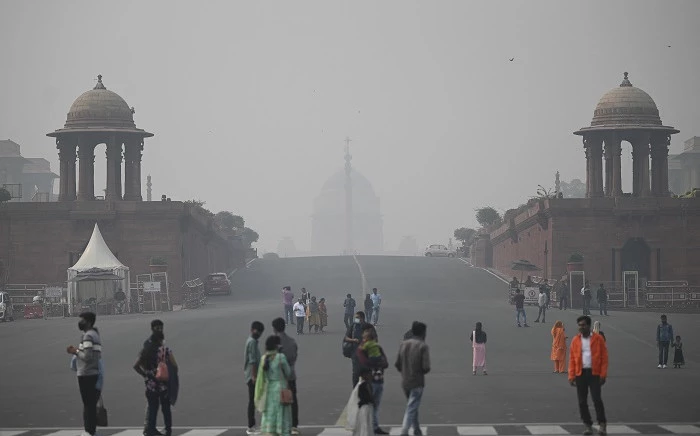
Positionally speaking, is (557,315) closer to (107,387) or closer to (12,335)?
(12,335)

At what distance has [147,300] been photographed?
6881cm

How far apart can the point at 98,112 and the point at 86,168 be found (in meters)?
3.44

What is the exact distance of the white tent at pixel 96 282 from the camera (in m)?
64.0

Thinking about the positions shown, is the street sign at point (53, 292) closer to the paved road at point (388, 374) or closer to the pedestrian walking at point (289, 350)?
the paved road at point (388, 374)

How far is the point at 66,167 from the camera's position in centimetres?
8819

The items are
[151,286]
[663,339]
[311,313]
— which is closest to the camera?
[663,339]

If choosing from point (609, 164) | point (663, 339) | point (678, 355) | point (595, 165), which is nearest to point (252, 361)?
point (663, 339)

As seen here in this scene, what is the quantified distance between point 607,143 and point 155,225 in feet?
91.7

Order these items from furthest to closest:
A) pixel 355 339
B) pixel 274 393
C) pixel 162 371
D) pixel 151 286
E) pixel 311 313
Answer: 1. pixel 151 286
2. pixel 311 313
3. pixel 355 339
4. pixel 162 371
5. pixel 274 393

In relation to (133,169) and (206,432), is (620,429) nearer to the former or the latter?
(206,432)

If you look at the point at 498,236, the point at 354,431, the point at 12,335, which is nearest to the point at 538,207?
the point at 498,236

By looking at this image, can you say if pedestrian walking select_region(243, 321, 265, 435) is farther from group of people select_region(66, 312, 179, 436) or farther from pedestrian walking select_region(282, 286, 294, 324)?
pedestrian walking select_region(282, 286, 294, 324)

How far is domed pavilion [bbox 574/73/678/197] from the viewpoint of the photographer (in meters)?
86.6

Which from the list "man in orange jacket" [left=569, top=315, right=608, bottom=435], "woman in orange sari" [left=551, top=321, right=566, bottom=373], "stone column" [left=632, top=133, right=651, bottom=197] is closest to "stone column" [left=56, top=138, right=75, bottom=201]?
"stone column" [left=632, top=133, right=651, bottom=197]
